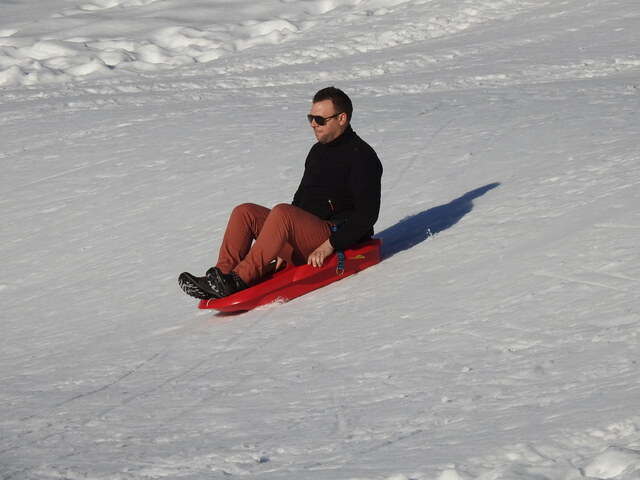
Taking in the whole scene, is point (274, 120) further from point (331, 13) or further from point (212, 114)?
point (331, 13)

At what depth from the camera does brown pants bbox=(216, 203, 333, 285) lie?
498 centimetres

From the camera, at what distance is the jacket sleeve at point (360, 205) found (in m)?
5.07

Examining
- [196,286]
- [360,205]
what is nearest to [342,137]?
[360,205]

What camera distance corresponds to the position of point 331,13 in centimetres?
1683

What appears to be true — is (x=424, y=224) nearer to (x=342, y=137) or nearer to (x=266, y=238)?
(x=342, y=137)

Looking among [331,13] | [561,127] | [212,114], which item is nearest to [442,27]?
[331,13]

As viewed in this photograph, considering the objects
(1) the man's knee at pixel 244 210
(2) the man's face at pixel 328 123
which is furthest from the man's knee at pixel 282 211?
(2) the man's face at pixel 328 123

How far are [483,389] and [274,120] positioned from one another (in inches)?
269

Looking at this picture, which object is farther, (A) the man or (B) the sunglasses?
(B) the sunglasses

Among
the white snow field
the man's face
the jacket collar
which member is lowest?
the white snow field

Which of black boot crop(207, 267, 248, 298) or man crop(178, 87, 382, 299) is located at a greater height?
man crop(178, 87, 382, 299)

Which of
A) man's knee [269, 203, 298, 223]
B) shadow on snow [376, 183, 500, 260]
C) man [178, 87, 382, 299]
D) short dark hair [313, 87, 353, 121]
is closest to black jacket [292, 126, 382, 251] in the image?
man [178, 87, 382, 299]

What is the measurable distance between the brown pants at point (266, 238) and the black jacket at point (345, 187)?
0.12m

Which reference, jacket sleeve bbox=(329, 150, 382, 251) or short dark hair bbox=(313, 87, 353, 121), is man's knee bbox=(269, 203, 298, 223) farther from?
short dark hair bbox=(313, 87, 353, 121)
